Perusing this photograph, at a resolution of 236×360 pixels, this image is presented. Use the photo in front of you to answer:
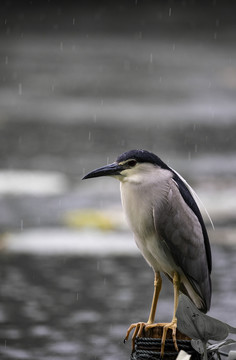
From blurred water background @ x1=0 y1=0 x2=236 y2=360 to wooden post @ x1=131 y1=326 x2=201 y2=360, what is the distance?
1.72 meters

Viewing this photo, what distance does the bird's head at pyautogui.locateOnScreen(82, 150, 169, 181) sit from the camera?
168 inches

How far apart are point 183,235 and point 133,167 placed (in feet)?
1.34

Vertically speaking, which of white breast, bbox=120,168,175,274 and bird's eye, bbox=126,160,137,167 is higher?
bird's eye, bbox=126,160,137,167

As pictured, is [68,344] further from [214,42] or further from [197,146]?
[214,42]

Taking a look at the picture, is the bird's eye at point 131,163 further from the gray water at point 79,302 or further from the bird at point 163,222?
the gray water at point 79,302

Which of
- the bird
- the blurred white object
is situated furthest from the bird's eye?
the blurred white object

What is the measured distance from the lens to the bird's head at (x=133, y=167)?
14.0ft

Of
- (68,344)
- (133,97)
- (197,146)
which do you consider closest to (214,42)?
(133,97)

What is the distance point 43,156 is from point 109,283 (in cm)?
446

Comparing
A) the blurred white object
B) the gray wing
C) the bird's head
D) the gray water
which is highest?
the bird's head

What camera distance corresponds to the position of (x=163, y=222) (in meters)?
4.33

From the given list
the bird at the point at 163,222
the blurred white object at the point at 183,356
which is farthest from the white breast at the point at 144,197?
the blurred white object at the point at 183,356

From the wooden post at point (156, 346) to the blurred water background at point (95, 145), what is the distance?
172 centimetres

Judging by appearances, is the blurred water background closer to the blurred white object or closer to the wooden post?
the wooden post
